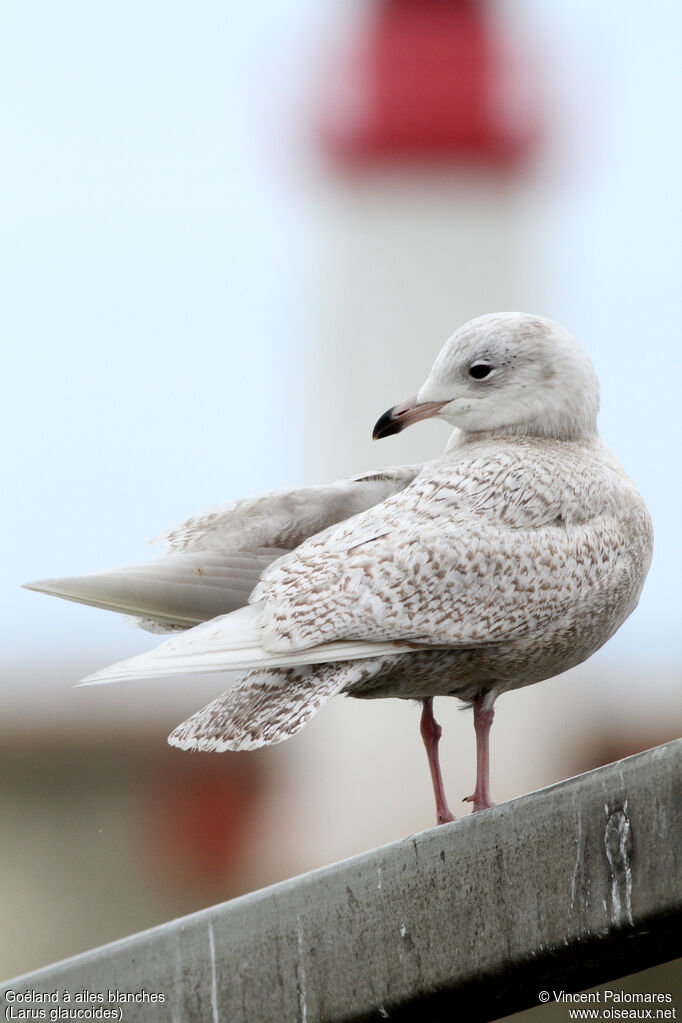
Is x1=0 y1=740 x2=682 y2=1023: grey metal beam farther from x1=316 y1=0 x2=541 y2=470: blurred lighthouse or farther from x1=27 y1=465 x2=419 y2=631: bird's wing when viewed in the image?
x1=316 y1=0 x2=541 y2=470: blurred lighthouse

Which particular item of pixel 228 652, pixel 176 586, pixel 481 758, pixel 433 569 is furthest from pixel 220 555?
pixel 481 758

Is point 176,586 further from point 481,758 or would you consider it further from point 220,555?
point 481,758

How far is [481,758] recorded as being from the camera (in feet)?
11.6

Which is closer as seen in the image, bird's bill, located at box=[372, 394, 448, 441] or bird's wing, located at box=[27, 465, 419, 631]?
bird's wing, located at box=[27, 465, 419, 631]

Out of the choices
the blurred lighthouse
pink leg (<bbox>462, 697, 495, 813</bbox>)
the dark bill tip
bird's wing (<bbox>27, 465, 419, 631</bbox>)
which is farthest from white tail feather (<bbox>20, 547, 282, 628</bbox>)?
the blurred lighthouse

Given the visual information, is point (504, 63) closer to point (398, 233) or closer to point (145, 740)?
point (398, 233)

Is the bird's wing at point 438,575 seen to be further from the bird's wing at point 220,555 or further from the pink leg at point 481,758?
the pink leg at point 481,758

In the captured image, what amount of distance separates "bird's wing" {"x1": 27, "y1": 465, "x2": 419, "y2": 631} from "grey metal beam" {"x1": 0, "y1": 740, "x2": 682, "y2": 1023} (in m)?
0.64

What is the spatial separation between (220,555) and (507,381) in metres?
0.67

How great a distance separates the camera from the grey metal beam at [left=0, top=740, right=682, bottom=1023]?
2520 mm

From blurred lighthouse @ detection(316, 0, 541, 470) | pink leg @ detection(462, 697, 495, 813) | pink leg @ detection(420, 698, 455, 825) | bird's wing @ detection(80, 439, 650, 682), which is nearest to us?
bird's wing @ detection(80, 439, 650, 682)

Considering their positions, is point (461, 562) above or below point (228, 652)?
above

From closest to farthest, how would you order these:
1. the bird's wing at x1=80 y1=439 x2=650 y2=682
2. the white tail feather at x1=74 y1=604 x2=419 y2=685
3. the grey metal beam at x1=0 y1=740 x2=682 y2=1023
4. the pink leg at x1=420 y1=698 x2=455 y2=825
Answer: the grey metal beam at x1=0 y1=740 x2=682 y2=1023, the white tail feather at x1=74 y1=604 x2=419 y2=685, the bird's wing at x1=80 y1=439 x2=650 y2=682, the pink leg at x1=420 y1=698 x2=455 y2=825

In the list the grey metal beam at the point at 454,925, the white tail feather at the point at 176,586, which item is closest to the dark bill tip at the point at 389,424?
the white tail feather at the point at 176,586
